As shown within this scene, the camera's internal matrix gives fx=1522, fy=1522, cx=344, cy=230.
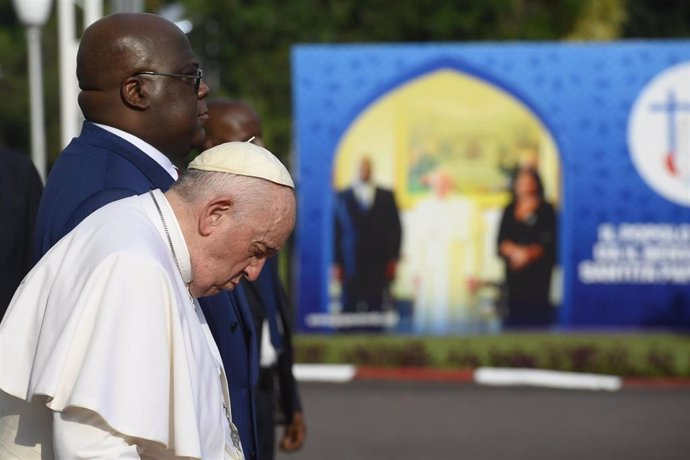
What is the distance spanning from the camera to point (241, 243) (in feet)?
8.79

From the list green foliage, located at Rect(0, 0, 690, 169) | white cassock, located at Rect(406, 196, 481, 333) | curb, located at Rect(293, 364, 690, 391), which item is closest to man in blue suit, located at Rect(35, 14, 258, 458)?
curb, located at Rect(293, 364, 690, 391)

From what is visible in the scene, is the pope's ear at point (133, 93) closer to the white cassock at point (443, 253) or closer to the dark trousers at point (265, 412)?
the dark trousers at point (265, 412)

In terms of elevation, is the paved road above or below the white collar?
below

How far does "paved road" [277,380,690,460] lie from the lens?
940cm

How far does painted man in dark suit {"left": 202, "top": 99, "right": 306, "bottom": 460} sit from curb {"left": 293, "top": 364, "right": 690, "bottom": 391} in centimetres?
695

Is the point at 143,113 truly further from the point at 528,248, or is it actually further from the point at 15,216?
the point at 528,248

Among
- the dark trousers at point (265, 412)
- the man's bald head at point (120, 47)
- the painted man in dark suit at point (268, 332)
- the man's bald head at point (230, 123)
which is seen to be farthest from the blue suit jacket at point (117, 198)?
the man's bald head at point (230, 123)

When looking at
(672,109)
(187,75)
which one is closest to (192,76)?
(187,75)

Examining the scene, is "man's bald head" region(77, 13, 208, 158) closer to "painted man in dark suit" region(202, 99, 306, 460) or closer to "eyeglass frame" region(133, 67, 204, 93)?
"eyeglass frame" region(133, 67, 204, 93)

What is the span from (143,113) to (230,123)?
5.90ft

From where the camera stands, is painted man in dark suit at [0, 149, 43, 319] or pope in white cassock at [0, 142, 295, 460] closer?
pope in white cassock at [0, 142, 295, 460]

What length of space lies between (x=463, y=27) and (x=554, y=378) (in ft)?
46.8

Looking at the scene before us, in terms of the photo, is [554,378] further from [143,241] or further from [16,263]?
[143,241]

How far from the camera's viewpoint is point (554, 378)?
42.0 ft
